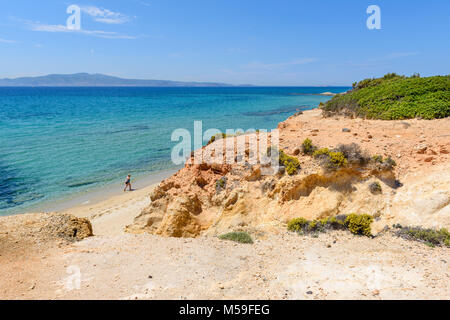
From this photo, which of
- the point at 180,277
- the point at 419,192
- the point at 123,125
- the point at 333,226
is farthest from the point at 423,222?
the point at 123,125

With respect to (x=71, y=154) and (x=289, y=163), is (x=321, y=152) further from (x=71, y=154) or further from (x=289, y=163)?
(x=71, y=154)

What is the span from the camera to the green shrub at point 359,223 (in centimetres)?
827

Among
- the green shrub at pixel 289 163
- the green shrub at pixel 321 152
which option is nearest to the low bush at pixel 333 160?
the green shrub at pixel 321 152

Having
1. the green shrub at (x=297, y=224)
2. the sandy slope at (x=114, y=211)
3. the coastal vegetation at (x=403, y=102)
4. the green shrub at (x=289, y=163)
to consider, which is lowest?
the sandy slope at (x=114, y=211)

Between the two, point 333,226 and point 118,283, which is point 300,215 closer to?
point 333,226

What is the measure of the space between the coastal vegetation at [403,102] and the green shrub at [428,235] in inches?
401

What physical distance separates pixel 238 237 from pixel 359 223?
3.60 metres

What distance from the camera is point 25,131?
35781mm

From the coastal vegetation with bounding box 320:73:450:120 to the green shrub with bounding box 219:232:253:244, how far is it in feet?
42.1

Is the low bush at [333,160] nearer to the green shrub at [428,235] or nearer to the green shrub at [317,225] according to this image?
the green shrub at [317,225]

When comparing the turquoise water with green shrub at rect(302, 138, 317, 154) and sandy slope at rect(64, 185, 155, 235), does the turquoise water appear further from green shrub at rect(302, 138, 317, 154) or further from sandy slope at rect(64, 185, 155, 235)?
green shrub at rect(302, 138, 317, 154)

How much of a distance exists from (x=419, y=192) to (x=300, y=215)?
3751 millimetres

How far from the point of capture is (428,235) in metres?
7.65

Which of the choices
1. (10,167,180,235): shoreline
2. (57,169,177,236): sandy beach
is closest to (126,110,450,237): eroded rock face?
(57,169,177,236): sandy beach
